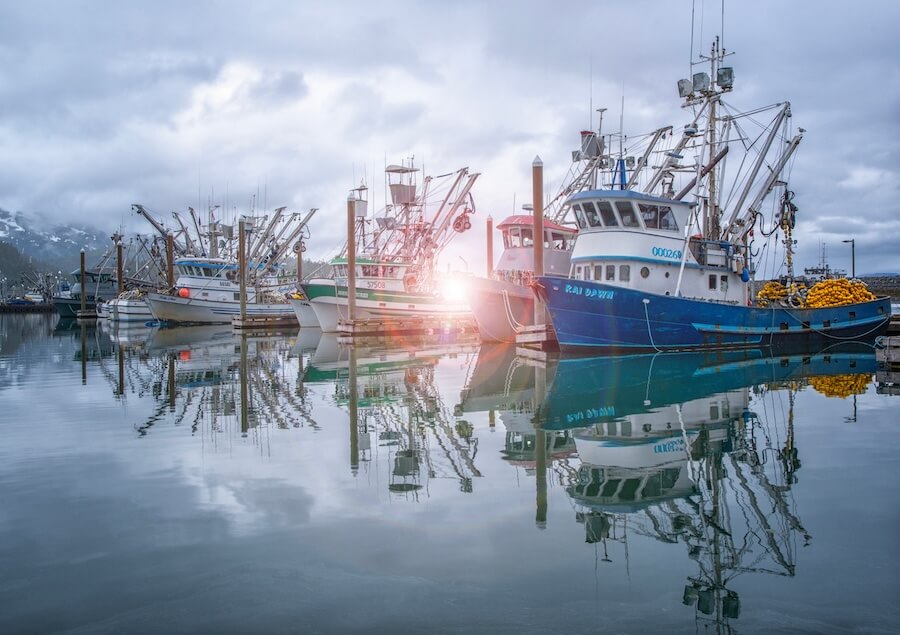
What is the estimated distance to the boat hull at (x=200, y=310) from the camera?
4625 centimetres

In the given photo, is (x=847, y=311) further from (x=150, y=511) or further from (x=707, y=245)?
(x=150, y=511)

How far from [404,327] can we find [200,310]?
22.6 m

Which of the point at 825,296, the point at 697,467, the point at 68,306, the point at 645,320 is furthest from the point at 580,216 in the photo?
the point at 68,306

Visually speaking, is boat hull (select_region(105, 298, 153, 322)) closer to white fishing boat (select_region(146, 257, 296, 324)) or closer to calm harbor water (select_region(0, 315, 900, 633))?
white fishing boat (select_region(146, 257, 296, 324))

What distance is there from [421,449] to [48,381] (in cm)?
1103

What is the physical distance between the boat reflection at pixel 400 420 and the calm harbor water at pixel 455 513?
0.06 meters

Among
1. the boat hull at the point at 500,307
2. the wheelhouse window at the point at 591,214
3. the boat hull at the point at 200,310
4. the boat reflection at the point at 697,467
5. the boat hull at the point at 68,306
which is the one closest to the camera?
the boat reflection at the point at 697,467

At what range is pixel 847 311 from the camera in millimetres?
25391

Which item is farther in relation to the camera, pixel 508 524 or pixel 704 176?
pixel 704 176

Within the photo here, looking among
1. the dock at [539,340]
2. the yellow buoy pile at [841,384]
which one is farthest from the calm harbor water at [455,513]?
the dock at [539,340]

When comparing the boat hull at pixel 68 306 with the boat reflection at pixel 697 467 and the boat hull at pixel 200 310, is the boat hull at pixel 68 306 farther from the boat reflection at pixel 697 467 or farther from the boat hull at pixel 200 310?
the boat reflection at pixel 697 467

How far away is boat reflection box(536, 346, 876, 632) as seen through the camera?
4.79 m

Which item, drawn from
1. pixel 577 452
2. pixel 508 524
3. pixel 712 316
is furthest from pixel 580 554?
pixel 712 316

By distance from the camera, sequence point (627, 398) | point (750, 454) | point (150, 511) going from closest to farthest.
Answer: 1. point (150, 511)
2. point (750, 454)
3. point (627, 398)
